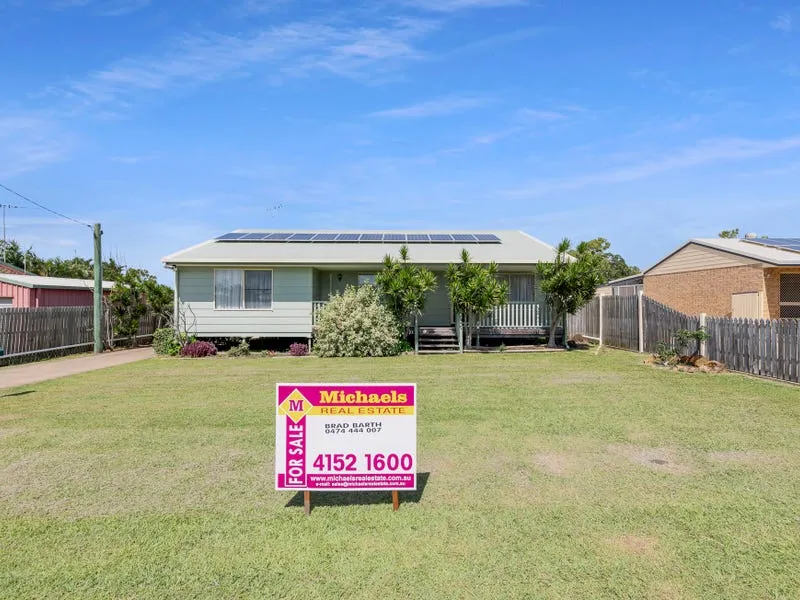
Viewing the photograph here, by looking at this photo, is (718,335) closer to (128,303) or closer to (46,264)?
(128,303)

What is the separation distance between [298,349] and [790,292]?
1642 centimetres

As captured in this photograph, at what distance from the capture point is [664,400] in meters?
9.19

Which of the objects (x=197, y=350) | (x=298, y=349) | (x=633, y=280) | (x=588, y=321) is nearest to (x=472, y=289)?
(x=298, y=349)

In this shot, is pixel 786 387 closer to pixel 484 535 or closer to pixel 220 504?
pixel 484 535

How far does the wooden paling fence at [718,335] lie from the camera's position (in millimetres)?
11030

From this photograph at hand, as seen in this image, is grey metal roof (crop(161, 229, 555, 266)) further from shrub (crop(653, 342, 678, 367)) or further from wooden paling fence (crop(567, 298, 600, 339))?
shrub (crop(653, 342, 678, 367))

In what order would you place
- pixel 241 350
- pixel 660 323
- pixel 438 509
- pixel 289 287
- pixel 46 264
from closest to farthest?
pixel 438 509 → pixel 660 323 → pixel 241 350 → pixel 289 287 → pixel 46 264

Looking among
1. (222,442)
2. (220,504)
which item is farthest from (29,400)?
(220,504)

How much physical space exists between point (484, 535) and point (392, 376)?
335 inches

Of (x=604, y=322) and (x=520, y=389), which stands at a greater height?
(x=604, y=322)

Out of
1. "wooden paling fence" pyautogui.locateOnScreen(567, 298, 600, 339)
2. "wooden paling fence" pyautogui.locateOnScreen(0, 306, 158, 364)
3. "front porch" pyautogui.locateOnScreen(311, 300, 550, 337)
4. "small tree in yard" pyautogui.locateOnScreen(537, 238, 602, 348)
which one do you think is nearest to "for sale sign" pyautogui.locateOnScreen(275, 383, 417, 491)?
"small tree in yard" pyautogui.locateOnScreen(537, 238, 602, 348)

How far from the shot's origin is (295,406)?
179 inches

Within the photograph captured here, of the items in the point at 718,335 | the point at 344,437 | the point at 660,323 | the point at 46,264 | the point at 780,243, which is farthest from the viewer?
the point at 46,264

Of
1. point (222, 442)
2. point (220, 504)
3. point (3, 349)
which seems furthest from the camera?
point (3, 349)
